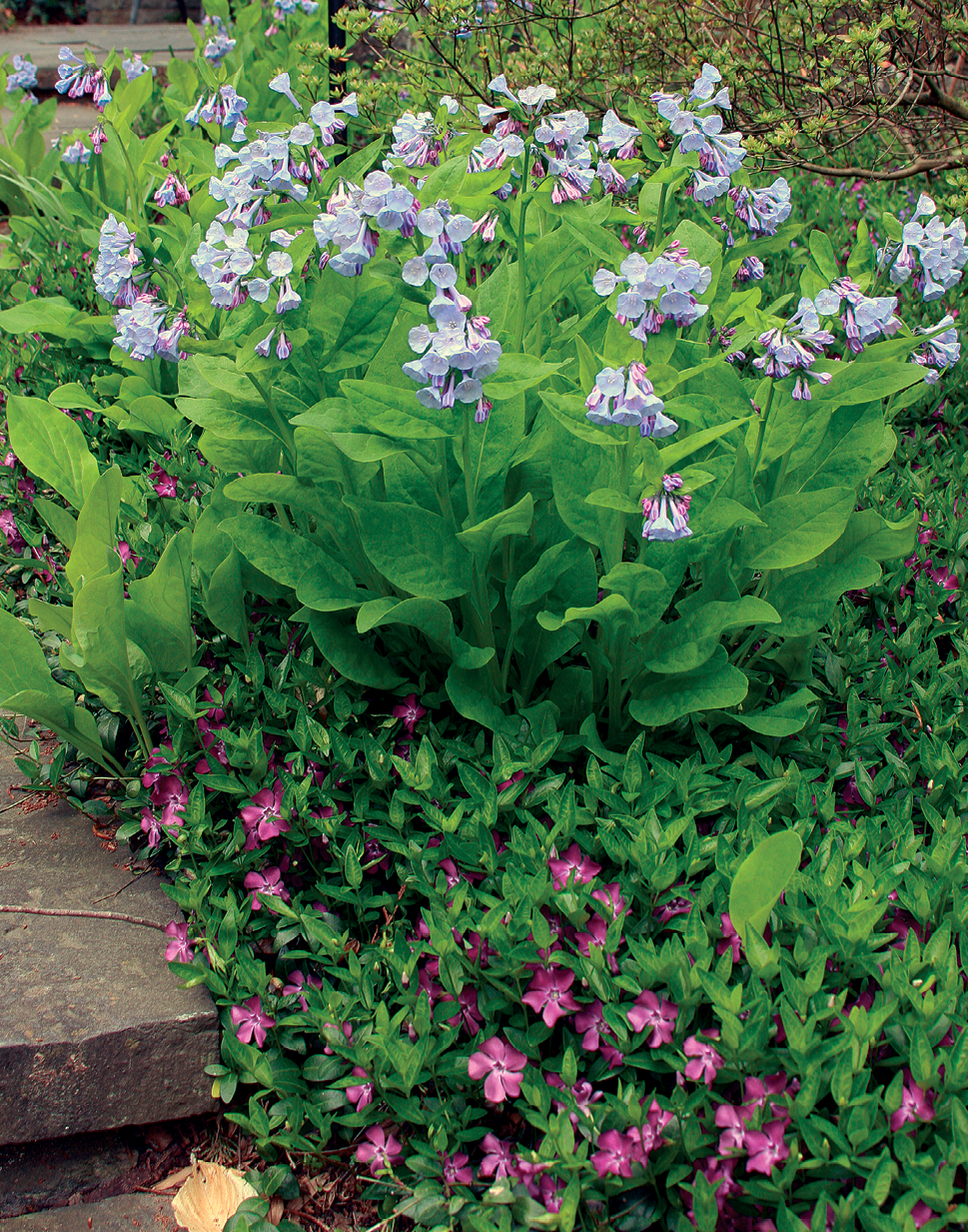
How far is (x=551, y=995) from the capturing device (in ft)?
4.59

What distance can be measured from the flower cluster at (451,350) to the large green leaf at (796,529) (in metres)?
0.61

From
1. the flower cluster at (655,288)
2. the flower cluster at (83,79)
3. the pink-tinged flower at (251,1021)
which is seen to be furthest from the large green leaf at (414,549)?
the flower cluster at (83,79)

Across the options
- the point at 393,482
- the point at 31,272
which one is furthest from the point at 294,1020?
the point at 31,272

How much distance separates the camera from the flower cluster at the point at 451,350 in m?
1.31

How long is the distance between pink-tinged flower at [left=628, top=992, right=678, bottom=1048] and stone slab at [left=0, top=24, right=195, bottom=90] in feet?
23.5

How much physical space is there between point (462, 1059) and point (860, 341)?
1329mm

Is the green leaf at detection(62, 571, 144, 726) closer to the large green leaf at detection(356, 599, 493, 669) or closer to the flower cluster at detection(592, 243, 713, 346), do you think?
the large green leaf at detection(356, 599, 493, 669)

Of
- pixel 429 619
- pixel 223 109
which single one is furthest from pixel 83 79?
pixel 429 619

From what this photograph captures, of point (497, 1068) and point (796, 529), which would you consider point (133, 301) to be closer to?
point (796, 529)

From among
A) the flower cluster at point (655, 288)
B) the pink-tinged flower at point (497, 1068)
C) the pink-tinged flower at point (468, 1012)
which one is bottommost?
the pink-tinged flower at point (468, 1012)

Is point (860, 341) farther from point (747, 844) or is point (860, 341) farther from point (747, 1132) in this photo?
point (747, 1132)

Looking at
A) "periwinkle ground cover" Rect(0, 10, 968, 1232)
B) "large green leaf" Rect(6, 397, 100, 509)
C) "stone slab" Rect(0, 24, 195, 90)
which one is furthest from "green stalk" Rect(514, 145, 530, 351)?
"stone slab" Rect(0, 24, 195, 90)

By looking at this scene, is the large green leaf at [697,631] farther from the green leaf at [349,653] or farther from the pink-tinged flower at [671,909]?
the green leaf at [349,653]

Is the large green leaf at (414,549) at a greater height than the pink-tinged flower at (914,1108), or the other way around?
the large green leaf at (414,549)
